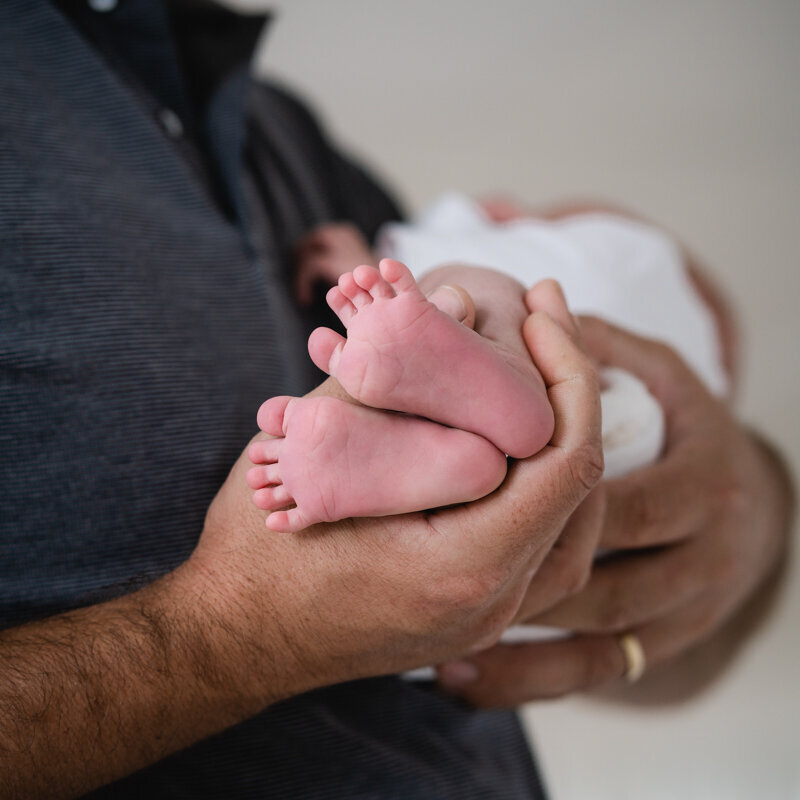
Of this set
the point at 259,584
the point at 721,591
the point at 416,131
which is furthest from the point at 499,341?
the point at 416,131

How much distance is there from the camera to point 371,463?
381mm

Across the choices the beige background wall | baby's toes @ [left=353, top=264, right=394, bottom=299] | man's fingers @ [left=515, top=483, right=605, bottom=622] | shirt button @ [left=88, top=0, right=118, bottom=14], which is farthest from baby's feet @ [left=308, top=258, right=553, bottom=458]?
the beige background wall

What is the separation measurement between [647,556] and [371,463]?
0.41 m

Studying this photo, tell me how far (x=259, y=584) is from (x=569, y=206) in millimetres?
970

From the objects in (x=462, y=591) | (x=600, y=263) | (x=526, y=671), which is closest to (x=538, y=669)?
(x=526, y=671)

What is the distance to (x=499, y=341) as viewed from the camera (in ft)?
1.47

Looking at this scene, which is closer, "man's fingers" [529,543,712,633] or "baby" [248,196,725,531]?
"baby" [248,196,725,531]

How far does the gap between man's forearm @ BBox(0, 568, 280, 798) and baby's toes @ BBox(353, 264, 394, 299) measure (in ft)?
0.82

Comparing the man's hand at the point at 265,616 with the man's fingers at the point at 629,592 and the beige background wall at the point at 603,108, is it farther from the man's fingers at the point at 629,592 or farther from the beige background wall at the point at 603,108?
the beige background wall at the point at 603,108

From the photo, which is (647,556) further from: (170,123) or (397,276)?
(170,123)

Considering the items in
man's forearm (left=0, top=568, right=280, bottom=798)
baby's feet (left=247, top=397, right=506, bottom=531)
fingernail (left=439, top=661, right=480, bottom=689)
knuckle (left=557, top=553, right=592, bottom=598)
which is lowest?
fingernail (left=439, top=661, right=480, bottom=689)

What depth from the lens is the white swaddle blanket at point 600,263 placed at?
84cm

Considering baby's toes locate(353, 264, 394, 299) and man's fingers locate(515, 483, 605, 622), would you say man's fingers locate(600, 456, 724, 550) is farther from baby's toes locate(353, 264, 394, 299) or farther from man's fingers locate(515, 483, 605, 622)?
baby's toes locate(353, 264, 394, 299)

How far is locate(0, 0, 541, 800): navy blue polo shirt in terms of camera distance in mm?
501
